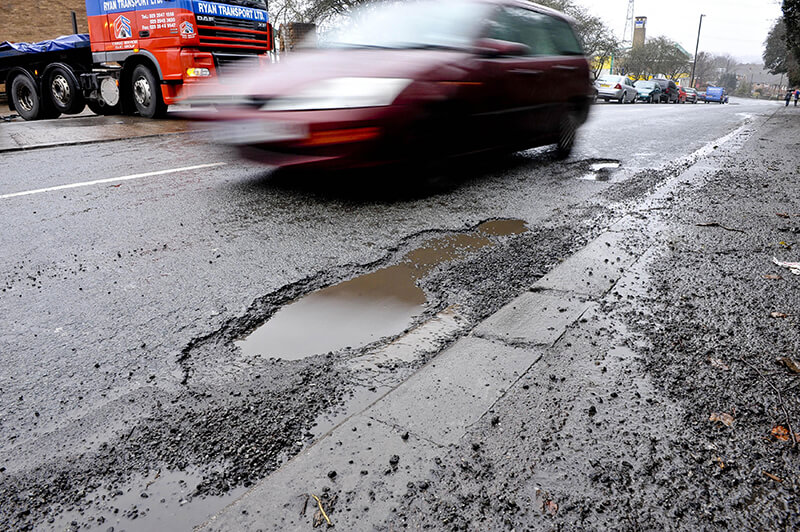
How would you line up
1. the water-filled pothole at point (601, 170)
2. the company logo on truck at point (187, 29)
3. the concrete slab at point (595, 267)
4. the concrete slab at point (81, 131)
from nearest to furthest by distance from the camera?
the concrete slab at point (595, 267) → the water-filled pothole at point (601, 170) → the concrete slab at point (81, 131) → the company logo on truck at point (187, 29)

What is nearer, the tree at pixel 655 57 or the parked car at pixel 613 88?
the parked car at pixel 613 88

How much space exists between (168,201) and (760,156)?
289 inches

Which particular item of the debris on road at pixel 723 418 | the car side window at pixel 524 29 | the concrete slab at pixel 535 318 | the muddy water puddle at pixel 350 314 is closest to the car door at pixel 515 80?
the car side window at pixel 524 29

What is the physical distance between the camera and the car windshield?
474 centimetres

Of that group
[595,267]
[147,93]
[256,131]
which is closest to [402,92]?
[256,131]

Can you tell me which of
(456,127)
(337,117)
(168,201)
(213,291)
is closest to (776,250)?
(456,127)

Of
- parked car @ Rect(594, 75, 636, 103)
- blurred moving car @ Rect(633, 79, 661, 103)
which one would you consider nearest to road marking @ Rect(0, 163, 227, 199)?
parked car @ Rect(594, 75, 636, 103)

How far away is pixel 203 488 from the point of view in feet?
4.87

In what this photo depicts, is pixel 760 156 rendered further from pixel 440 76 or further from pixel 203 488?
pixel 203 488

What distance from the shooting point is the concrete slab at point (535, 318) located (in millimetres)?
2266

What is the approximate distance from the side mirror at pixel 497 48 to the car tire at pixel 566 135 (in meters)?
1.44

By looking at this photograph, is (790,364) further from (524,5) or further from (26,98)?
(26,98)

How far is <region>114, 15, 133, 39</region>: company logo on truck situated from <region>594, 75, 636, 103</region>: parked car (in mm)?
23162

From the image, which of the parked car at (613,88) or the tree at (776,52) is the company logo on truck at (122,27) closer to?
the parked car at (613,88)
